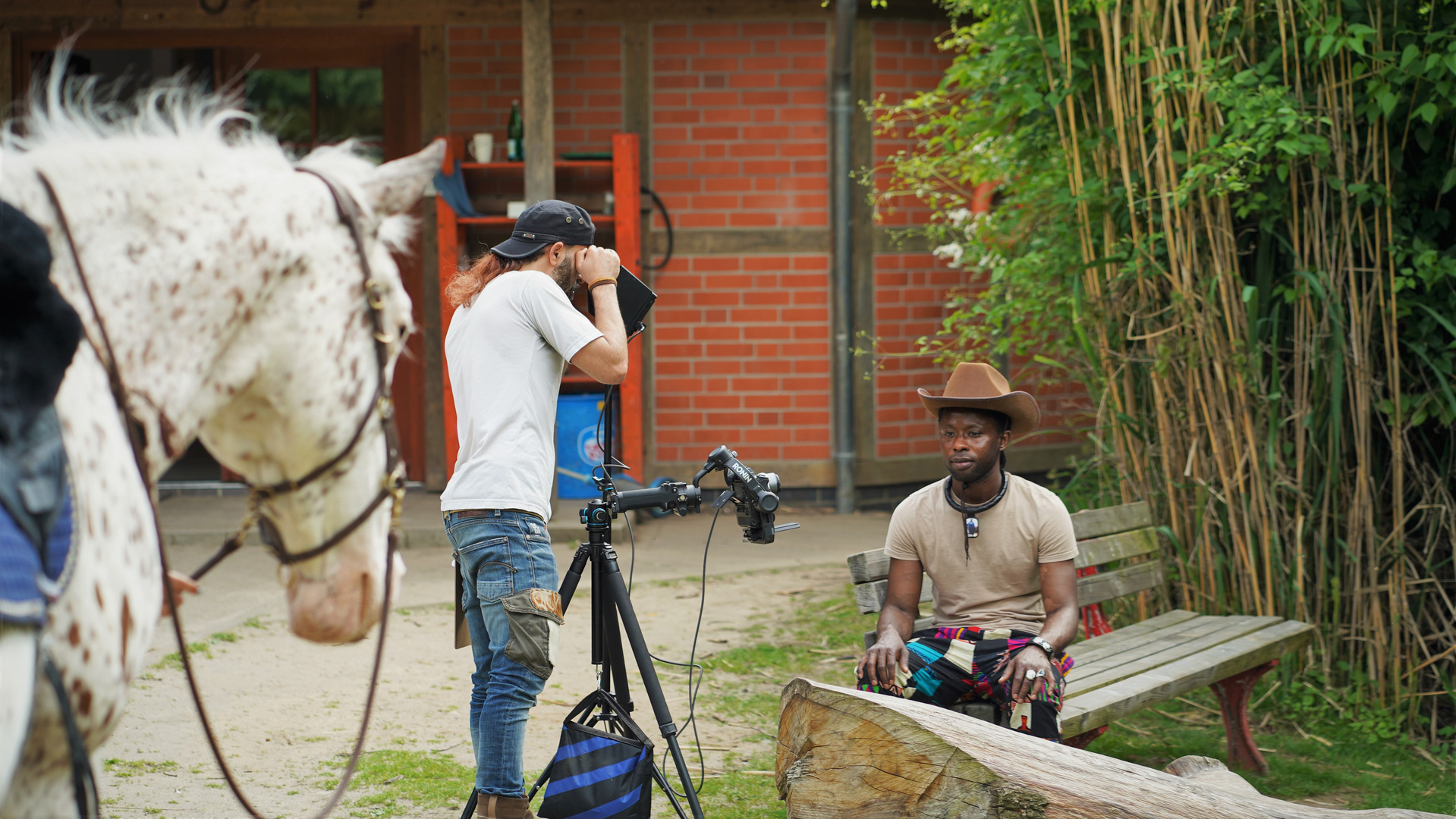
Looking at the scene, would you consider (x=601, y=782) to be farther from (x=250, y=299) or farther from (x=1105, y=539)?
(x=1105, y=539)

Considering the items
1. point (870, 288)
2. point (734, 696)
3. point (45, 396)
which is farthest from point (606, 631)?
point (870, 288)

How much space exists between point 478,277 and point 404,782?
159 cm

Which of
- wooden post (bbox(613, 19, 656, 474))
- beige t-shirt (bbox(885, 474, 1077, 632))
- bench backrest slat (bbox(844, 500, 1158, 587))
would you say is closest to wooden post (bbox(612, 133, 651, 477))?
wooden post (bbox(613, 19, 656, 474))

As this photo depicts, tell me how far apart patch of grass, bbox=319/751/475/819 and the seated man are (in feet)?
4.37

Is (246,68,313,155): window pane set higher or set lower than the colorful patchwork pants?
higher

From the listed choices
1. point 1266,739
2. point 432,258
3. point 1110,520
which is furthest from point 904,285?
point 1266,739

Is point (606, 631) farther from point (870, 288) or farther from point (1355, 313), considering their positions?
point (870, 288)

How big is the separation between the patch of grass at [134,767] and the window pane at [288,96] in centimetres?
557

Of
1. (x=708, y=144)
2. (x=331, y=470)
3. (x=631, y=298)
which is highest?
(x=708, y=144)

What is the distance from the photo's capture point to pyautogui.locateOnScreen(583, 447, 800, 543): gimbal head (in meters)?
2.88

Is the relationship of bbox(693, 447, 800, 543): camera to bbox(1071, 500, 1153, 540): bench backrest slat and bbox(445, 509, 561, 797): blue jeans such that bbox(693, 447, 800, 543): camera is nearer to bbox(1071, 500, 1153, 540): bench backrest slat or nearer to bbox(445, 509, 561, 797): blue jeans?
bbox(445, 509, 561, 797): blue jeans

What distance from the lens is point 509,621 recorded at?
2.75 m

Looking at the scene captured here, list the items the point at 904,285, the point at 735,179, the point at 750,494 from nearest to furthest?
the point at 750,494 < the point at 735,179 < the point at 904,285

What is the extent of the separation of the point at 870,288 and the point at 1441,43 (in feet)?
15.7
